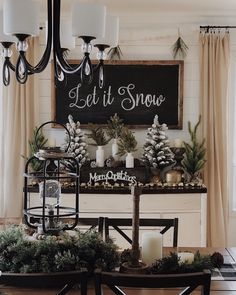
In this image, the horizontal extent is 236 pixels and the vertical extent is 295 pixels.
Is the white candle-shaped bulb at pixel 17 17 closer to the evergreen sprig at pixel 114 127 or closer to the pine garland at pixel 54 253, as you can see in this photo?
the pine garland at pixel 54 253

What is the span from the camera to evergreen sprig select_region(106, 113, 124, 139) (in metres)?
5.02

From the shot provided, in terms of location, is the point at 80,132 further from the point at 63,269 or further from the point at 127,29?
the point at 63,269

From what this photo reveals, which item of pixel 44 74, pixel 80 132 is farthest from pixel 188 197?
pixel 44 74

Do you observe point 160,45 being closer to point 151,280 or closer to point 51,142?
point 51,142

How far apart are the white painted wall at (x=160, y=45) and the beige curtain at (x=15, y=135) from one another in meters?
0.18

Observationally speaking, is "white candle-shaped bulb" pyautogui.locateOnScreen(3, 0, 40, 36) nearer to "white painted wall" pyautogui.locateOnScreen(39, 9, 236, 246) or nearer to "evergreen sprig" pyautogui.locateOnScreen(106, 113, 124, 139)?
"evergreen sprig" pyautogui.locateOnScreen(106, 113, 124, 139)

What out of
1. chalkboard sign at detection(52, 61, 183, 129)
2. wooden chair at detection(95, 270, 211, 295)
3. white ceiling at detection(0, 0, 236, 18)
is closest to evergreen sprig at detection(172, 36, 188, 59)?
chalkboard sign at detection(52, 61, 183, 129)

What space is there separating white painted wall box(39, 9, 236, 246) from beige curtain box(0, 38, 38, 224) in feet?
0.58

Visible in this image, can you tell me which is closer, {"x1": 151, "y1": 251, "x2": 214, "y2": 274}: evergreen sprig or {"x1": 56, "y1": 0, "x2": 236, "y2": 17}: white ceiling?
{"x1": 151, "y1": 251, "x2": 214, "y2": 274}: evergreen sprig

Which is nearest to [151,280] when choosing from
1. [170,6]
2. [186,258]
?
[186,258]

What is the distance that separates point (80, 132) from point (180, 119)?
103 cm

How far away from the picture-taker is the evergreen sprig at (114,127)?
16.5 feet

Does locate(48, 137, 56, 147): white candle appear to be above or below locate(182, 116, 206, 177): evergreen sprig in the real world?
above

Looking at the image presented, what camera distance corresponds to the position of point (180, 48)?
5090mm
